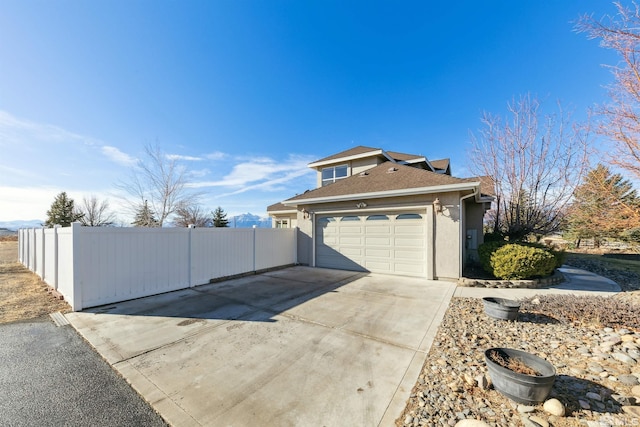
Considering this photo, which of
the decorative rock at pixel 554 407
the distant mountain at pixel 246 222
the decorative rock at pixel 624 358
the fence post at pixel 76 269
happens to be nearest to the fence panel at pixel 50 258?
the fence post at pixel 76 269

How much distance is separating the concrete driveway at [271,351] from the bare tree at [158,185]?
1464 cm

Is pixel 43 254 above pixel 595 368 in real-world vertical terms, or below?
above

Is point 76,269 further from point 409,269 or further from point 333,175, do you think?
point 333,175

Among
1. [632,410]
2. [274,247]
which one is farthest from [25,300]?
[632,410]

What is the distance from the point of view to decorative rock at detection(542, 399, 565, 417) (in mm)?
2112

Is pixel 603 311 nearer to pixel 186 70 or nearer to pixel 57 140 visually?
pixel 186 70

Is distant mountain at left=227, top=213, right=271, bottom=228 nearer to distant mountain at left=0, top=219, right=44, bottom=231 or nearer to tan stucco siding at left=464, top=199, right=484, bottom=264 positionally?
distant mountain at left=0, top=219, right=44, bottom=231

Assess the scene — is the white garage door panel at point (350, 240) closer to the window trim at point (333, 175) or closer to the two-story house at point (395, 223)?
the two-story house at point (395, 223)

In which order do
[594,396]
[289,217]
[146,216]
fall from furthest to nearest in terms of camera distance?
1. [146,216]
2. [289,217]
3. [594,396]

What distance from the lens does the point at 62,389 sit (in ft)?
8.57

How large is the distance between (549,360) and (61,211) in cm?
4006

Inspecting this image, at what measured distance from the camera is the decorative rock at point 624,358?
294cm

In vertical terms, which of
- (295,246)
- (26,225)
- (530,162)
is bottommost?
(26,225)

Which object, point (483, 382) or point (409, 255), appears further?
point (409, 255)
